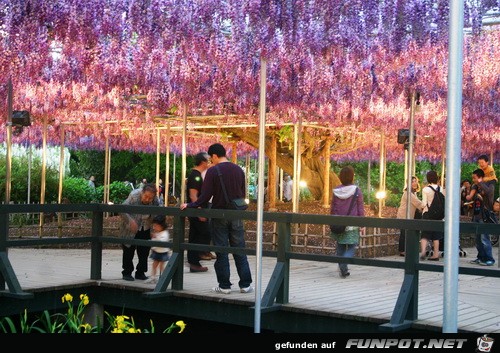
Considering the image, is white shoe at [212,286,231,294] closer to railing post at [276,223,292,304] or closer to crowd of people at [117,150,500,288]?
crowd of people at [117,150,500,288]

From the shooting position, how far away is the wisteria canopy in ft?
30.1

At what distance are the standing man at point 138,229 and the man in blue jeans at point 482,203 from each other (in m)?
4.80

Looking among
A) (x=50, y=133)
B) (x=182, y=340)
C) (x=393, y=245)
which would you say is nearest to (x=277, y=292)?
(x=182, y=340)

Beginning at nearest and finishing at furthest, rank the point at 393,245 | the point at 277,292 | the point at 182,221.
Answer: the point at 277,292, the point at 182,221, the point at 393,245

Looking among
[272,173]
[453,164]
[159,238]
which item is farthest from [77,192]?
[453,164]

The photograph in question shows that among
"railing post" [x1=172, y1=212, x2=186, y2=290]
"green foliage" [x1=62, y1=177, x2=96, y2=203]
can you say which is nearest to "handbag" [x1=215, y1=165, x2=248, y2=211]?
"railing post" [x1=172, y1=212, x2=186, y2=290]

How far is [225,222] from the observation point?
329 inches

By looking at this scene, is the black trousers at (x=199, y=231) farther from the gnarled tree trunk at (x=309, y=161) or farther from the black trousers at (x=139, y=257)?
the gnarled tree trunk at (x=309, y=161)

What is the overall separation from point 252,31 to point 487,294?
150 inches

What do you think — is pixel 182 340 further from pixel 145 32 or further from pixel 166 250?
pixel 145 32

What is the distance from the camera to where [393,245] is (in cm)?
1384

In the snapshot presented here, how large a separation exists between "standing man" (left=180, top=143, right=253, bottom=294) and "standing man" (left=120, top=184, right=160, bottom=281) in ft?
2.79

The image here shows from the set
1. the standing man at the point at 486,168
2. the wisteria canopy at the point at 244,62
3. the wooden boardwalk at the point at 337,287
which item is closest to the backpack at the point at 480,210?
the standing man at the point at 486,168

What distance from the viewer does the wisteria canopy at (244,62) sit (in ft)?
30.1
